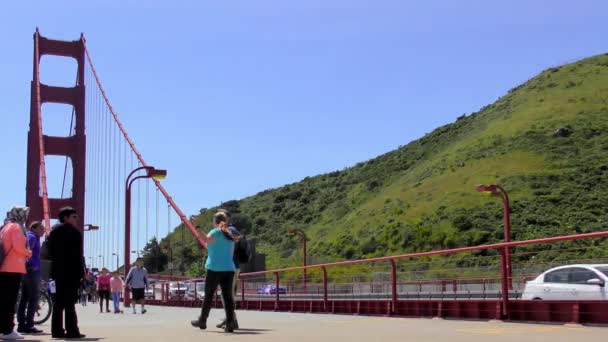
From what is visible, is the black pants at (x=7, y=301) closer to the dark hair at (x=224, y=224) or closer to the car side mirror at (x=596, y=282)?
the dark hair at (x=224, y=224)

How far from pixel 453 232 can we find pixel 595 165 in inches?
680

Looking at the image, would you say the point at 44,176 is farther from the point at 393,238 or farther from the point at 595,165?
the point at 595,165

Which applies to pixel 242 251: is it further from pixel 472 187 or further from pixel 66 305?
pixel 472 187

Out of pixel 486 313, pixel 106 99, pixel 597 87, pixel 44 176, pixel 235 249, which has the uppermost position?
pixel 597 87

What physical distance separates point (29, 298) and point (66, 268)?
1986 millimetres

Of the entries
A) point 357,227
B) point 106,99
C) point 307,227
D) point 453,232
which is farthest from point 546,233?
point 307,227

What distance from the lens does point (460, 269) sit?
53.0 ft

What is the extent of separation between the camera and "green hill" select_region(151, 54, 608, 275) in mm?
74312

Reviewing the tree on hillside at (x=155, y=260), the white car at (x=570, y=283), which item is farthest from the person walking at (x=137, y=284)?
the tree on hillside at (x=155, y=260)

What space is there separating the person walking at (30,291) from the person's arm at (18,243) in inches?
55.7

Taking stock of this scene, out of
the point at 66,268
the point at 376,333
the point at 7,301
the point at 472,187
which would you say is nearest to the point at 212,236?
the point at 66,268

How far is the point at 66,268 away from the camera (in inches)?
404

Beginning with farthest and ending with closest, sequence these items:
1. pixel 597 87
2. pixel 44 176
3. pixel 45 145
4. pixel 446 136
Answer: pixel 446 136
pixel 597 87
pixel 45 145
pixel 44 176

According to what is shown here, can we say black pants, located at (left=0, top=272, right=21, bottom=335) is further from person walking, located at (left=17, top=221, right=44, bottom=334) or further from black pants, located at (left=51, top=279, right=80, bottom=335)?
person walking, located at (left=17, top=221, right=44, bottom=334)
